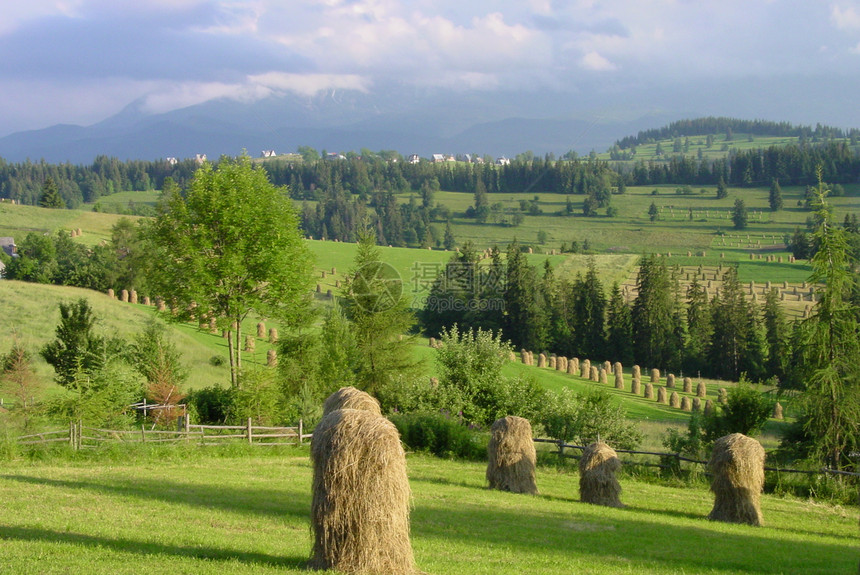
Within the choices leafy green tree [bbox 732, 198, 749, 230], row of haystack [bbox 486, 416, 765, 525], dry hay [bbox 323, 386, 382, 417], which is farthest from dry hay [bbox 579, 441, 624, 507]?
leafy green tree [bbox 732, 198, 749, 230]

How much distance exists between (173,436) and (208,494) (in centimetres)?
916

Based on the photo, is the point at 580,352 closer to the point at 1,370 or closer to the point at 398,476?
the point at 1,370

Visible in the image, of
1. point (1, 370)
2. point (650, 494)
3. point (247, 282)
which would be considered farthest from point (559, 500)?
point (1, 370)

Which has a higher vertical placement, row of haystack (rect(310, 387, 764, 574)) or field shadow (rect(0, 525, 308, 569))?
row of haystack (rect(310, 387, 764, 574))

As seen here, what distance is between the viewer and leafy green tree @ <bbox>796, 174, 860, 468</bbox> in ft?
76.6

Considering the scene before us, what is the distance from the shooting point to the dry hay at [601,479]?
55.2ft

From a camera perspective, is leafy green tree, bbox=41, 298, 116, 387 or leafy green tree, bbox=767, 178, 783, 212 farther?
leafy green tree, bbox=767, 178, 783, 212

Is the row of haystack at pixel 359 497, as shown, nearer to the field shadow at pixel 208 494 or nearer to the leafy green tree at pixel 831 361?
the field shadow at pixel 208 494

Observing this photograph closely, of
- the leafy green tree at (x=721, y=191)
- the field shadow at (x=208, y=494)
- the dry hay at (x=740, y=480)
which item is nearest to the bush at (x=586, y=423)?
the dry hay at (x=740, y=480)

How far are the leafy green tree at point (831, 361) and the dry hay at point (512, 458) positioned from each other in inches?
463

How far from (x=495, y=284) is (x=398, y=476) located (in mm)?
67978

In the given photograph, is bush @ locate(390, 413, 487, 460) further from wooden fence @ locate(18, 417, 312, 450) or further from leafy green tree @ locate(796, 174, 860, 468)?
leafy green tree @ locate(796, 174, 860, 468)

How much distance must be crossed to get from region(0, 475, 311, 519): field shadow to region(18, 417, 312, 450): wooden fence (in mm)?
4598

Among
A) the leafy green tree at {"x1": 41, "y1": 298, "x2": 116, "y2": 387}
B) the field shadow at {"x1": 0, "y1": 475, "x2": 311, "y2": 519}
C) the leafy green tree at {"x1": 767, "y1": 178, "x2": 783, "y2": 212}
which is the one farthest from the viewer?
the leafy green tree at {"x1": 767, "y1": 178, "x2": 783, "y2": 212}
